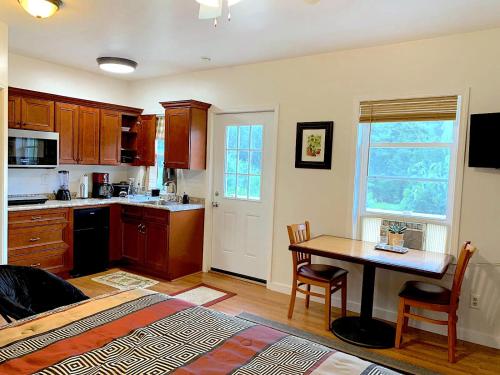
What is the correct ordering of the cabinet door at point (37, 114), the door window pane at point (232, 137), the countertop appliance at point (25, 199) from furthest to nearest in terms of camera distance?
the door window pane at point (232, 137)
the cabinet door at point (37, 114)
the countertop appliance at point (25, 199)

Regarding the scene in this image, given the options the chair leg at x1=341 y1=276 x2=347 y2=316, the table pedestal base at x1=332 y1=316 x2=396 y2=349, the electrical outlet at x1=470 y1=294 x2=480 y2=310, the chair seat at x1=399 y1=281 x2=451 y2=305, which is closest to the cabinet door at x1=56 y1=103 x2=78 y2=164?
the chair leg at x1=341 y1=276 x2=347 y2=316

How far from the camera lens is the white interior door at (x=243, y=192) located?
4312 mm

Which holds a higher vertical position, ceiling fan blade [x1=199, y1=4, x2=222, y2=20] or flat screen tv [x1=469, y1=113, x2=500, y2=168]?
ceiling fan blade [x1=199, y1=4, x2=222, y2=20]

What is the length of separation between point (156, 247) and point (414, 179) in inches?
119

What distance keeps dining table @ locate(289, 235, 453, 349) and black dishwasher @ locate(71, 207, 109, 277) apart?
266cm

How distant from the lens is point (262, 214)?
438 cm

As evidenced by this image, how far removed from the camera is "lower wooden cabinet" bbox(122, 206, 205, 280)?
4.35 m

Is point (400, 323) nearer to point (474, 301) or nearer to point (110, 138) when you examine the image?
point (474, 301)

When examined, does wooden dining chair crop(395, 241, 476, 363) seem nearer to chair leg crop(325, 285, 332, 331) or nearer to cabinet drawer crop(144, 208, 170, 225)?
chair leg crop(325, 285, 332, 331)

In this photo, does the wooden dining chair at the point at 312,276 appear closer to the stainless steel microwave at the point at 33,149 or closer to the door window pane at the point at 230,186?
the door window pane at the point at 230,186

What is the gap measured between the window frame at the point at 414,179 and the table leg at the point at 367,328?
0.67 m

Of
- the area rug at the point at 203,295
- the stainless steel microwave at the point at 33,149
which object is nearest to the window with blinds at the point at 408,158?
Result: the area rug at the point at 203,295

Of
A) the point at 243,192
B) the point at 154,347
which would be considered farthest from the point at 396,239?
the point at 154,347

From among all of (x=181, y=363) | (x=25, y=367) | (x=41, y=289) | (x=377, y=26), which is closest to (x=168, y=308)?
(x=181, y=363)
